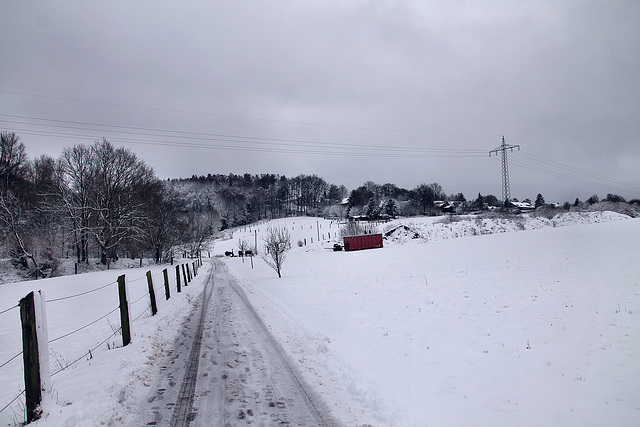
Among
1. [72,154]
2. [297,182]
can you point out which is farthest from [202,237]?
[297,182]

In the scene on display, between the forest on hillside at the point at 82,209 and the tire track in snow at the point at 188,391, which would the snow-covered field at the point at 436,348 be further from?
the forest on hillside at the point at 82,209

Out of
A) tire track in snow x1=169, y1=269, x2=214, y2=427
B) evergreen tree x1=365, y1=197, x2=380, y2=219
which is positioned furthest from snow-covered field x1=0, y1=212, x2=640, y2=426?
evergreen tree x1=365, y1=197, x2=380, y2=219

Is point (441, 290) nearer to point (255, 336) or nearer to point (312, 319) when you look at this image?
point (312, 319)

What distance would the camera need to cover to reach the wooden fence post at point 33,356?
4.32 metres

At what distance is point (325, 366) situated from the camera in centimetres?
666

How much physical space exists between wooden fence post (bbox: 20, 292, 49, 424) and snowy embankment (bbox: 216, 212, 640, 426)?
3.86 m

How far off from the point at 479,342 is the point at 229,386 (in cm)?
546

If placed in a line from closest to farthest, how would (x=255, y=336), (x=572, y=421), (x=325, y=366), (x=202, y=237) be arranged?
1. (x=572, y=421)
2. (x=325, y=366)
3. (x=255, y=336)
4. (x=202, y=237)

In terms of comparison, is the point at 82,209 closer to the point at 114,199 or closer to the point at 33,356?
the point at 114,199

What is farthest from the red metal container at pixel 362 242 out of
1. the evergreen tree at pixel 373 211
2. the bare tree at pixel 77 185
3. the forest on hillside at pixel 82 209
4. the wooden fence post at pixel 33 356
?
the evergreen tree at pixel 373 211

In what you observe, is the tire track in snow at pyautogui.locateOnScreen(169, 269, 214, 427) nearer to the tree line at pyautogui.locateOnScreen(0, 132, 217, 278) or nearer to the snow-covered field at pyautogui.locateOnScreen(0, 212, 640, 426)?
the snow-covered field at pyautogui.locateOnScreen(0, 212, 640, 426)

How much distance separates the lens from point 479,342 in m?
7.55

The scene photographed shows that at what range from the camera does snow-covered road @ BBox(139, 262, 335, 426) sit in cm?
461

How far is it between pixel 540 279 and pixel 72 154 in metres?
48.5
